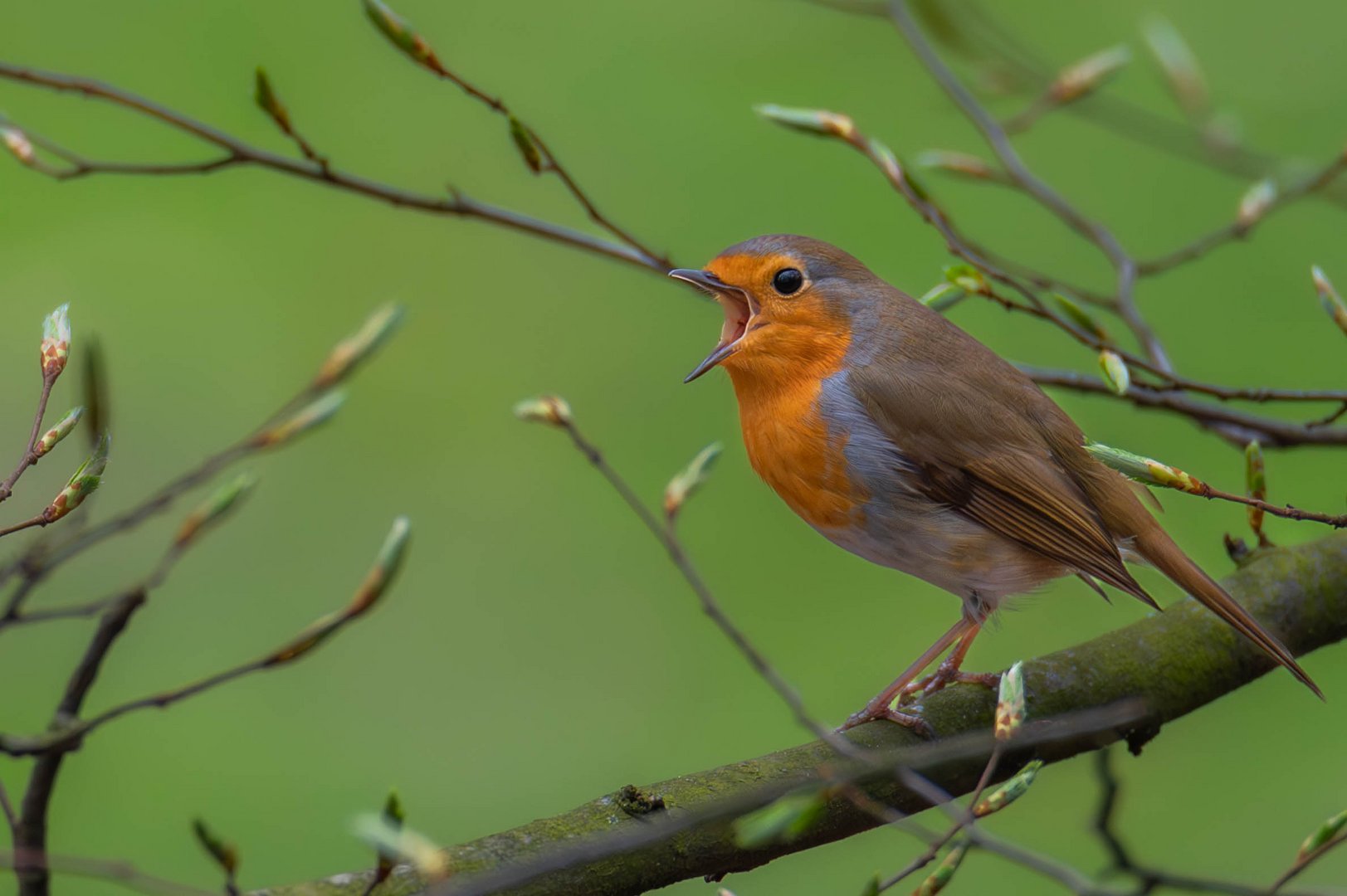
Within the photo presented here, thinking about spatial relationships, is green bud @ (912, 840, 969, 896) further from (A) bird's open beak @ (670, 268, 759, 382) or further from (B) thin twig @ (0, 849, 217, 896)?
(A) bird's open beak @ (670, 268, 759, 382)

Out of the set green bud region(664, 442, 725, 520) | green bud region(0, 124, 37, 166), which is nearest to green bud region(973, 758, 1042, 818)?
green bud region(664, 442, 725, 520)

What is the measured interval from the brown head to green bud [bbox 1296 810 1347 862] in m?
1.12

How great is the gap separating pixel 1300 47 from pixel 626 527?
3.18 m

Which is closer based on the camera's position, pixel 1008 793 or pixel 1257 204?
pixel 1008 793

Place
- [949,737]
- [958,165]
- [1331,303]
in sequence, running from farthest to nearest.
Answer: [958,165] < [949,737] < [1331,303]

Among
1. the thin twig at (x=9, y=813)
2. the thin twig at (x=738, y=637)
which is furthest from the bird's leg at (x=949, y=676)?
the thin twig at (x=9, y=813)

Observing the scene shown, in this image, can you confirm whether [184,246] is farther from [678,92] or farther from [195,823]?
[195,823]

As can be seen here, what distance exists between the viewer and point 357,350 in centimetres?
107

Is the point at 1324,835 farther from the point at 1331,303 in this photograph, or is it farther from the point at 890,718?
the point at 890,718

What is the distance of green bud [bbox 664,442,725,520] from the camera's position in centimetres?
142

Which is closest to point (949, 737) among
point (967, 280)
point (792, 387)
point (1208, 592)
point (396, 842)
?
point (1208, 592)

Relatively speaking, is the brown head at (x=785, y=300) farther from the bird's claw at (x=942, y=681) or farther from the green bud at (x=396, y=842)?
the green bud at (x=396, y=842)

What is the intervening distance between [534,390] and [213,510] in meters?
3.62

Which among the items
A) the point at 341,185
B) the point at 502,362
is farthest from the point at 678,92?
the point at 341,185
